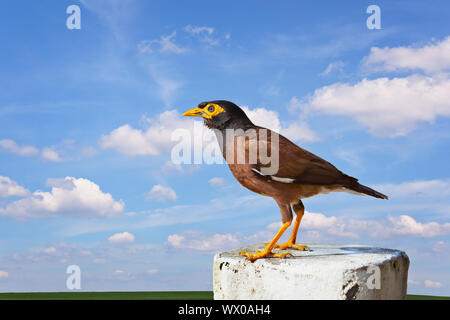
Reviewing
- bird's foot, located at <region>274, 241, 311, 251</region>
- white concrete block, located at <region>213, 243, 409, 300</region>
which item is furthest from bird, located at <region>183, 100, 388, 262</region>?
bird's foot, located at <region>274, 241, 311, 251</region>

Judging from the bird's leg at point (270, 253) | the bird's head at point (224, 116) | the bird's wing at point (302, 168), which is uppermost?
the bird's head at point (224, 116)

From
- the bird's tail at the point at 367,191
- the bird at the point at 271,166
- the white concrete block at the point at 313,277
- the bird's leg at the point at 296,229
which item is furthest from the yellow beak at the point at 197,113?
the bird's tail at the point at 367,191

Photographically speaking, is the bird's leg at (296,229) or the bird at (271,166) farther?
the bird's leg at (296,229)

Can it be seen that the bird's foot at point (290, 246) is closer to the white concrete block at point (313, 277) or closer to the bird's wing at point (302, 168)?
the white concrete block at point (313, 277)

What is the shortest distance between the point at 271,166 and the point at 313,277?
1599 millimetres

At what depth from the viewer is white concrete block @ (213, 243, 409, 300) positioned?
17.6 ft

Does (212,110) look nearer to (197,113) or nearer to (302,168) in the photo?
(197,113)

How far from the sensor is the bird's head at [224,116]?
6465mm

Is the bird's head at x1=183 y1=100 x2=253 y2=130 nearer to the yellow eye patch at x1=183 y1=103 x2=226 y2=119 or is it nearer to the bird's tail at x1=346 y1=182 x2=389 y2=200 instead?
the yellow eye patch at x1=183 y1=103 x2=226 y2=119

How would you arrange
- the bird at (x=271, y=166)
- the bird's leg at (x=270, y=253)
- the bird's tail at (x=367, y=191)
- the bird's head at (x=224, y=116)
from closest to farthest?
the bird's leg at (x=270, y=253), the bird at (x=271, y=166), the bird's tail at (x=367, y=191), the bird's head at (x=224, y=116)

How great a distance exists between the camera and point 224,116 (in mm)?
6473
